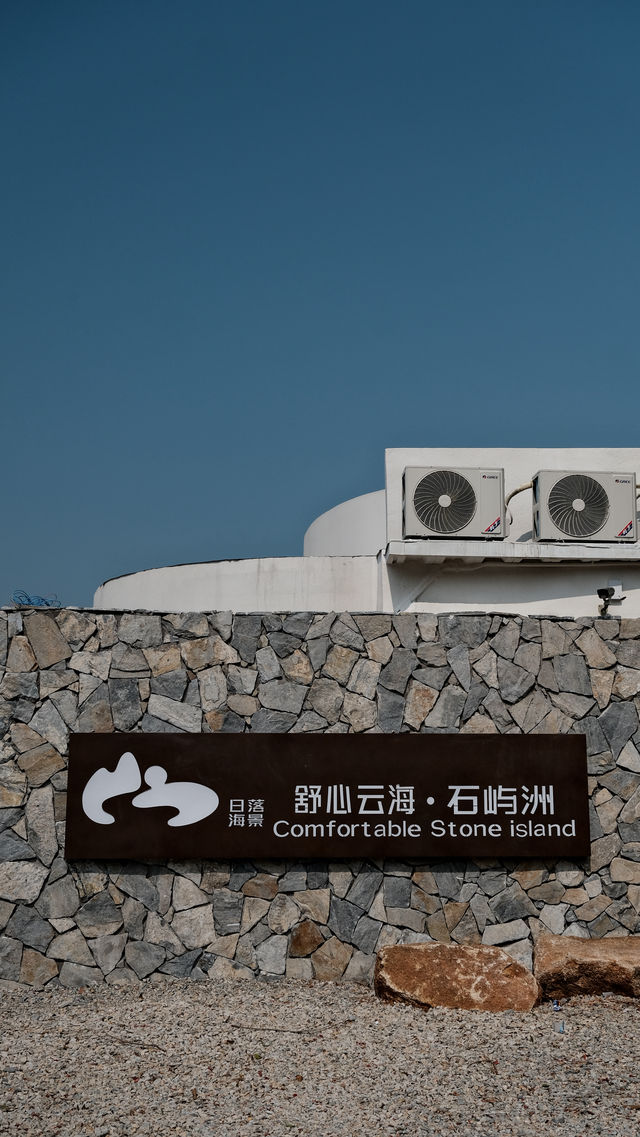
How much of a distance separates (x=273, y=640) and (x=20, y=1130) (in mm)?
3546

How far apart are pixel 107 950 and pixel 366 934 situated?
6.04ft

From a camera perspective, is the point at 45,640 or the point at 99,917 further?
the point at 45,640

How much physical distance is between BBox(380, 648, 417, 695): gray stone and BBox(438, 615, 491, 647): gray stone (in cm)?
30

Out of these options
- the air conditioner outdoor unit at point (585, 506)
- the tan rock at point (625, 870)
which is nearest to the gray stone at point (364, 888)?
the tan rock at point (625, 870)

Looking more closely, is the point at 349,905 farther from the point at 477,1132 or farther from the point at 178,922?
the point at 477,1132

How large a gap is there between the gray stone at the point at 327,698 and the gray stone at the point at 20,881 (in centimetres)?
228

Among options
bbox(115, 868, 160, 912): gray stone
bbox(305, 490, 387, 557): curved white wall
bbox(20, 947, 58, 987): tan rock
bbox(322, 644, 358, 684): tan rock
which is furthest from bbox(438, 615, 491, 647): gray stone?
bbox(305, 490, 387, 557): curved white wall

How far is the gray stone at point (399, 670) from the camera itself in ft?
22.9

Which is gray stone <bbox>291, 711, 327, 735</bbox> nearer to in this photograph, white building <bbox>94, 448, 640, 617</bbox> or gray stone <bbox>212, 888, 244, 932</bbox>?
gray stone <bbox>212, 888, 244, 932</bbox>

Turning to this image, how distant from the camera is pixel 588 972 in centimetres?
612

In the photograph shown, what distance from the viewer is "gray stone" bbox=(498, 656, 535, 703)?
703 cm

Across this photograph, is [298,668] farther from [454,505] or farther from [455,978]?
[454,505]

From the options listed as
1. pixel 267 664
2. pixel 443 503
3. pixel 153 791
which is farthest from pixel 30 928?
pixel 443 503

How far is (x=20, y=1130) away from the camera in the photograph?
4363mm
